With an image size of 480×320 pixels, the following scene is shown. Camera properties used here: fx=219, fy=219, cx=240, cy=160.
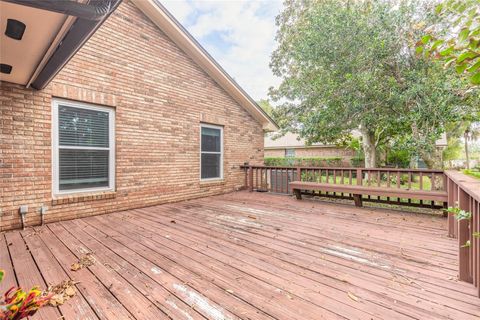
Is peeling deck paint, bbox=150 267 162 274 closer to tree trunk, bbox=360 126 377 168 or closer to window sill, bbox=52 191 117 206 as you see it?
window sill, bbox=52 191 117 206

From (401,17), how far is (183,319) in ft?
24.8

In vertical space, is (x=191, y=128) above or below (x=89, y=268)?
above

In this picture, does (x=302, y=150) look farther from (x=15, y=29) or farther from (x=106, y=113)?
(x=15, y=29)

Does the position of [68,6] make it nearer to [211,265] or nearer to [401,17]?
[211,265]

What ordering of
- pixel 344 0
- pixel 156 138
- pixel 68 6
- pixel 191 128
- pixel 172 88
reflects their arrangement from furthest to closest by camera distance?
pixel 344 0, pixel 191 128, pixel 172 88, pixel 156 138, pixel 68 6

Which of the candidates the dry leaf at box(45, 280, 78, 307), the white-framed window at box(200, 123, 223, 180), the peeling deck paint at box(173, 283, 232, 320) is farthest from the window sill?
the peeling deck paint at box(173, 283, 232, 320)

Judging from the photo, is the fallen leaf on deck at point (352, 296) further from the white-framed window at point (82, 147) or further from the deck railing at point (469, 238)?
the white-framed window at point (82, 147)

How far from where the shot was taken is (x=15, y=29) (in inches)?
81.3

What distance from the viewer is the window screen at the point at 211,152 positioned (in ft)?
21.5

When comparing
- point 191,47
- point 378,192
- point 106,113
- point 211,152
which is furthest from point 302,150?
point 106,113

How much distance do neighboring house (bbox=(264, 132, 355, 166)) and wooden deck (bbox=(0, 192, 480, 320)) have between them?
1360 cm

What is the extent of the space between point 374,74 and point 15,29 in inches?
276

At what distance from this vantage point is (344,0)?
765cm

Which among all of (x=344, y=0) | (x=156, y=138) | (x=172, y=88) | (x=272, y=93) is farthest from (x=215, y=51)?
(x=156, y=138)
